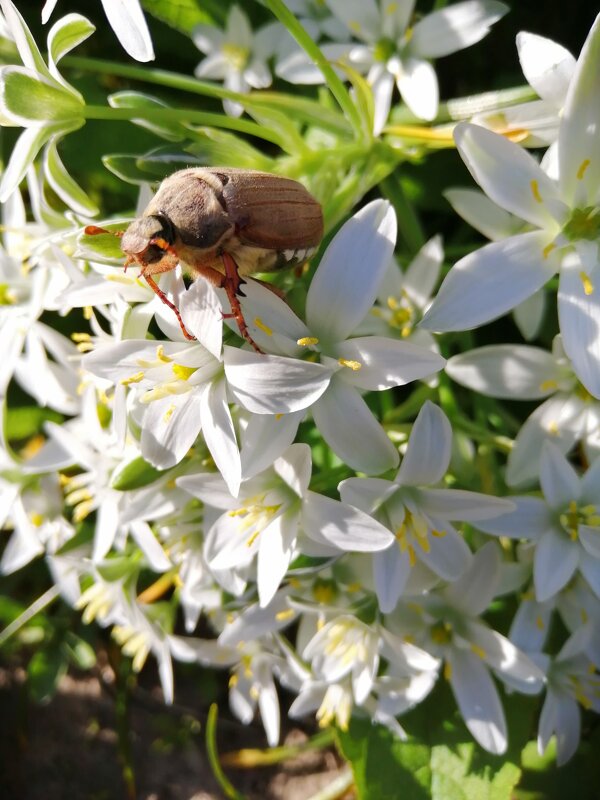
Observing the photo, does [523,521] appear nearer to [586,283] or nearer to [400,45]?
[586,283]

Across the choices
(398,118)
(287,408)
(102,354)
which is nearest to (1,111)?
(102,354)

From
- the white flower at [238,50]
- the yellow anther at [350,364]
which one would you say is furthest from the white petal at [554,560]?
the white flower at [238,50]

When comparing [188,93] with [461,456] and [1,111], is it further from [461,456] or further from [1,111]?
[461,456]

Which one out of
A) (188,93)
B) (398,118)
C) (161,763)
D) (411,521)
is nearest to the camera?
(411,521)

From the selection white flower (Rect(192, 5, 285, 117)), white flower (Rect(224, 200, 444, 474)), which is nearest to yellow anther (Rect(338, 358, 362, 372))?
white flower (Rect(224, 200, 444, 474))

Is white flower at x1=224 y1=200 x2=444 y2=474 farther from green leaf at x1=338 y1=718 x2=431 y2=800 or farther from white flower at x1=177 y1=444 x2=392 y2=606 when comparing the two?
green leaf at x1=338 y1=718 x2=431 y2=800
